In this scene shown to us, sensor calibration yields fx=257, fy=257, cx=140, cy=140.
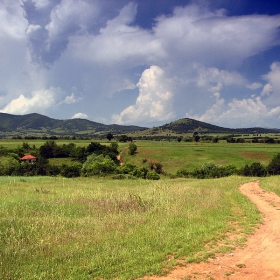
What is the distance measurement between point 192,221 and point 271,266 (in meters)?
4.12

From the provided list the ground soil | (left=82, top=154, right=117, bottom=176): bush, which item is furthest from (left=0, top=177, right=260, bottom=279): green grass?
(left=82, top=154, right=117, bottom=176): bush

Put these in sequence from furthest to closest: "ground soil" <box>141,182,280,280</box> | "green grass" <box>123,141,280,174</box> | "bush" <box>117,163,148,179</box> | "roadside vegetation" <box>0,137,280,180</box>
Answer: "green grass" <box>123,141,280,174</box>
"roadside vegetation" <box>0,137,280,180</box>
"bush" <box>117,163,148,179</box>
"ground soil" <box>141,182,280,280</box>

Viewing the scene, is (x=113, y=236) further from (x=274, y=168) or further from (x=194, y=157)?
(x=194, y=157)

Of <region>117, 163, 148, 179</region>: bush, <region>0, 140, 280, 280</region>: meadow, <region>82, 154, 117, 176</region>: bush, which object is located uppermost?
<region>0, 140, 280, 280</region>: meadow

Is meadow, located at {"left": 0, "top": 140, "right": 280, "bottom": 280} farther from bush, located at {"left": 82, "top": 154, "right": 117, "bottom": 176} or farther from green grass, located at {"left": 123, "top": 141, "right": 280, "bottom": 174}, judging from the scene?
green grass, located at {"left": 123, "top": 141, "right": 280, "bottom": 174}

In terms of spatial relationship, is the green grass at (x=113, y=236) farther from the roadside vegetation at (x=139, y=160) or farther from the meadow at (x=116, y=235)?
the roadside vegetation at (x=139, y=160)

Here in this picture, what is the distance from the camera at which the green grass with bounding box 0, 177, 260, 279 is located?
6.59 m

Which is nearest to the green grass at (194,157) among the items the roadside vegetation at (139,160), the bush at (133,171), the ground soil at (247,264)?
the roadside vegetation at (139,160)

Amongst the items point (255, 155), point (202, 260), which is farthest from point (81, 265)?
point (255, 155)

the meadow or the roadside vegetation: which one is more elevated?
the meadow

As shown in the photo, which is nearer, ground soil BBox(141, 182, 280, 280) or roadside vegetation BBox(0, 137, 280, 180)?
ground soil BBox(141, 182, 280, 280)

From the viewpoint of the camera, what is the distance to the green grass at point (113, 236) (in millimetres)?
6595

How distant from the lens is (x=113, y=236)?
28.8 feet

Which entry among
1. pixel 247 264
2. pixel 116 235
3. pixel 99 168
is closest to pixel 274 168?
pixel 99 168
